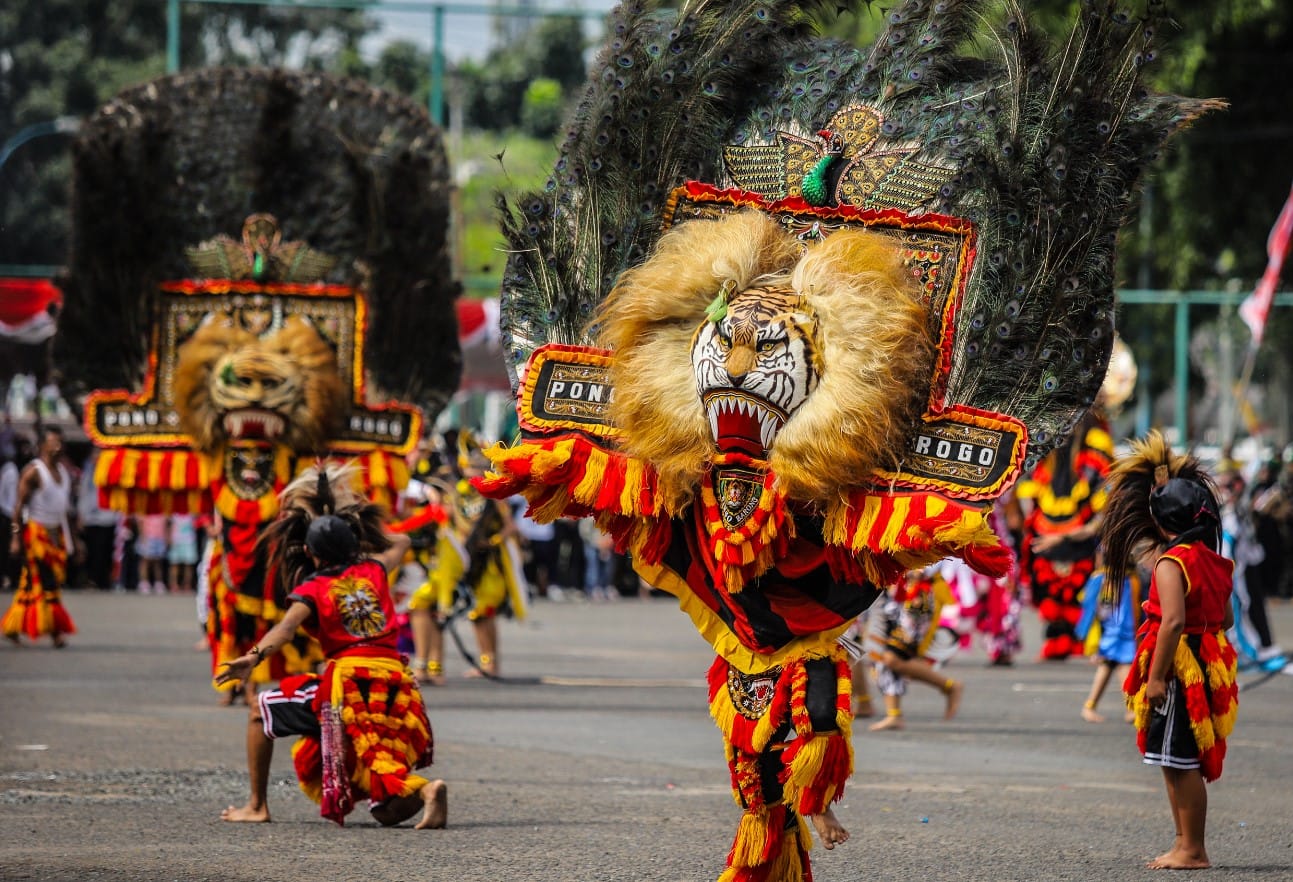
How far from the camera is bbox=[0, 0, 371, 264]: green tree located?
138ft

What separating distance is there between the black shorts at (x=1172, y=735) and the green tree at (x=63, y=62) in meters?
35.8

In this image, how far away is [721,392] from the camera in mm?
5758

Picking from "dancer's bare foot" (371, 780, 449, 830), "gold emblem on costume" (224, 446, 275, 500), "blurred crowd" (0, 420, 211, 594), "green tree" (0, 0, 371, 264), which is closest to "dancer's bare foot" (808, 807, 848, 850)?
"dancer's bare foot" (371, 780, 449, 830)

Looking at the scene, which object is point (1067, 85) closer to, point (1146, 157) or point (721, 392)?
point (1146, 157)

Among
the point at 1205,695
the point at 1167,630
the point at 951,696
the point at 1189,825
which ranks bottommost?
the point at 951,696

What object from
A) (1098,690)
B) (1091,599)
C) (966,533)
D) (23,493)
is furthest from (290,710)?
(23,493)

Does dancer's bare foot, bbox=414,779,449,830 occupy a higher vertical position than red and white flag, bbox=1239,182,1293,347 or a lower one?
lower

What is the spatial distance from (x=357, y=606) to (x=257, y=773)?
796mm

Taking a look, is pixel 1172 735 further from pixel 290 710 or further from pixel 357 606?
pixel 290 710

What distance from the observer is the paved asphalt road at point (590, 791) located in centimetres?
711

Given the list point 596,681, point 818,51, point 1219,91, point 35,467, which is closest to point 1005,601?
point 596,681

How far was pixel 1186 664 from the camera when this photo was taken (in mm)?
7262

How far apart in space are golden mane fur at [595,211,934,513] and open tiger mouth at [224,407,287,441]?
17.6ft

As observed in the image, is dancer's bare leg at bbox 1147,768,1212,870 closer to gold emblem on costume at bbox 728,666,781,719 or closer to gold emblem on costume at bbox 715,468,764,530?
gold emblem on costume at bbox 728,666,781,719
